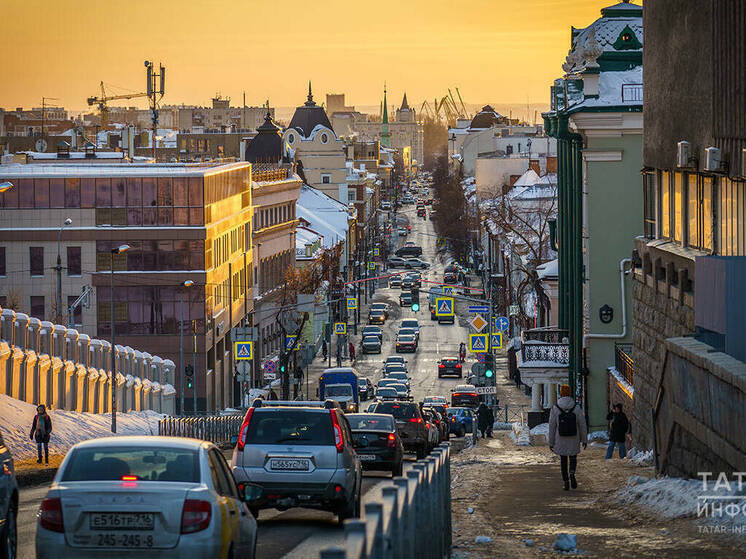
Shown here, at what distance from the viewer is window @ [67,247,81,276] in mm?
83062

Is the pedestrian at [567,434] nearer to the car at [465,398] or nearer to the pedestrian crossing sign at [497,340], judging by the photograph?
the car at [465,398]

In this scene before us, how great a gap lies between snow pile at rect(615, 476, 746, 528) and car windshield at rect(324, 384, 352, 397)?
128 feet

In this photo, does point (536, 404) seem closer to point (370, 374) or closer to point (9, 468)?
point (370, 374)

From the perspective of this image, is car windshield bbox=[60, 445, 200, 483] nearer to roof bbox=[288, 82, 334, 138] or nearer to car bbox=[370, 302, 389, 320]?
car bbox=[370, 302, 389, 320]

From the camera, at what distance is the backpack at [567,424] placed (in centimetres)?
2277

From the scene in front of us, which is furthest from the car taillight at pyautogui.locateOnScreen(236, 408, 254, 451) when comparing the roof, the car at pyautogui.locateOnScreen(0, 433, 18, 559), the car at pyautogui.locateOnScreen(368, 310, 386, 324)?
the roof

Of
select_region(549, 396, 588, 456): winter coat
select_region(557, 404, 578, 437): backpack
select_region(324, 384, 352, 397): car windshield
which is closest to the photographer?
select_region(549, 396, 588, 456): winter coat

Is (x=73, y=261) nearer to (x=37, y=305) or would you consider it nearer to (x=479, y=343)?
(x=37, y=305)

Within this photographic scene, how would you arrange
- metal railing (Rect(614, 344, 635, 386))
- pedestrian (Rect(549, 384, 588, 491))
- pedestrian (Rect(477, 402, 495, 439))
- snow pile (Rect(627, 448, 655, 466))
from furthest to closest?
1. pedestrian (Rect(477, 402, 495, 439))
2. metal railing (Rect(614, 344, 635, 386))
3. snow pile (Rect(627, 448, 655, 466))
4. pedestrian (Rect(549, 384, 588, 491))

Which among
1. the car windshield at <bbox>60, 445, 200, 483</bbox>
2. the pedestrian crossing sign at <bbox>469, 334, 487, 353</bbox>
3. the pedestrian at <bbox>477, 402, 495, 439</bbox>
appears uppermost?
the car windshield at <bbox>60, 445, 200, 483</bbox>

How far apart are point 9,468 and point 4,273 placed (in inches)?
2778

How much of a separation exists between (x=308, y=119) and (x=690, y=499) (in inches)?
7054

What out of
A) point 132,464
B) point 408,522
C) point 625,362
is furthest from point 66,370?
point 408,522

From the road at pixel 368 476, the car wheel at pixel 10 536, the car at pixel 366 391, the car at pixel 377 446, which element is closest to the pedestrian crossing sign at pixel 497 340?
the road at pixel 368 476
